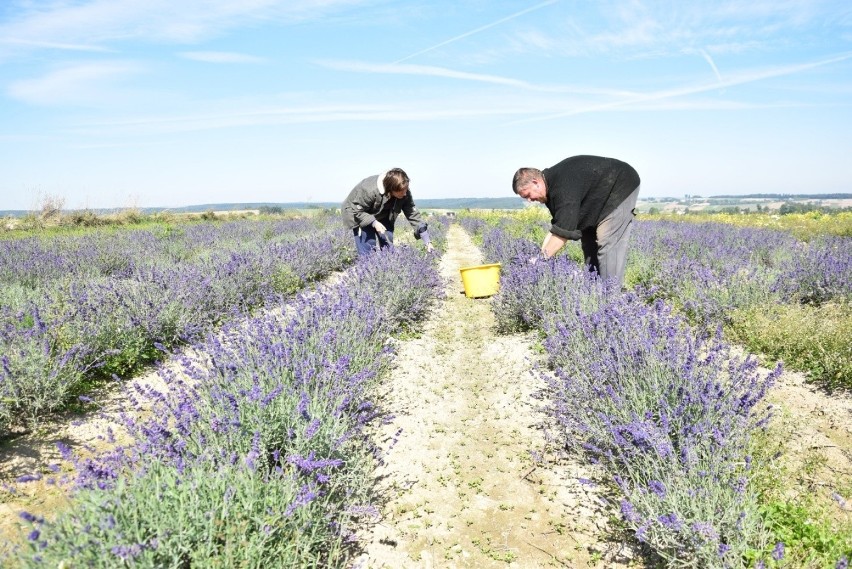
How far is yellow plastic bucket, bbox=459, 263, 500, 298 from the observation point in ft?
20.6

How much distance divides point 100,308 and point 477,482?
335 cm

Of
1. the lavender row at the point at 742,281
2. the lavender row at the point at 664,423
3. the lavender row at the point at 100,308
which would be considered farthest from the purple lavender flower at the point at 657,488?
the lavender row at the point at 742,281

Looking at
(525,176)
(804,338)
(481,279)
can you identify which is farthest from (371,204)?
(804,338)

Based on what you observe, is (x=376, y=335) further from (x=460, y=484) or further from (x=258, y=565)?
(x=258, y=565)

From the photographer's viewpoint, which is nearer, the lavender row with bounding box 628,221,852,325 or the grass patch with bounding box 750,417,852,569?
the grass patch with bounding box 750,417,852,569

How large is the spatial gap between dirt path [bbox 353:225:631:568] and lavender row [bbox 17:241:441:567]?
225 mm

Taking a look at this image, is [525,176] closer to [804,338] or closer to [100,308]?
[804,338]

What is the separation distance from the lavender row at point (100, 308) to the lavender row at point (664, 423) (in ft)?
7.87

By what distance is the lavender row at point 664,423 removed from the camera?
5.48 ft

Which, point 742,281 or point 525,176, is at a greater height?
point 525,176

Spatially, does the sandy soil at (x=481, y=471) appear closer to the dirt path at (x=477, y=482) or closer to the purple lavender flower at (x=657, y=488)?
the dirt path at (x=477, y=482)

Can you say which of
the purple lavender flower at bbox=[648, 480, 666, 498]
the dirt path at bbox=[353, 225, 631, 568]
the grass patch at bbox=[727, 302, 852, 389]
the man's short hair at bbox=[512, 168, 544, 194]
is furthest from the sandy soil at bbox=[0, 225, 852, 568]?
the man's short hair at bbox=[512, 168, 544, 194]

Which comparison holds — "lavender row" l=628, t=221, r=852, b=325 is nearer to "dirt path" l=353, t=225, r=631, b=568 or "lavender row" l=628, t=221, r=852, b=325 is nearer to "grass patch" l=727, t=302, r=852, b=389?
"grass patch" l=727, t=302, r=852, b=389

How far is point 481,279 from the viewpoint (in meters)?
A: 6.39
